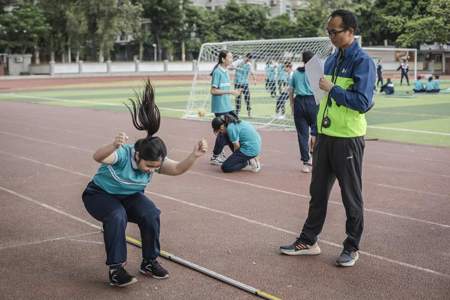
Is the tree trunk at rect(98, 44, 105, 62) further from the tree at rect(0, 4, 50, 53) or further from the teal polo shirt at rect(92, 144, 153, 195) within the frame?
the teal polo shirt at rect(92, 144, 153, 195)

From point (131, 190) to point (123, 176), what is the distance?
0.17 m

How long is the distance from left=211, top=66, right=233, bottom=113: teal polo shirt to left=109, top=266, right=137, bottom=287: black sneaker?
6.37 m

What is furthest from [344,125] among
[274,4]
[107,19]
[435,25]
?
[274,4]

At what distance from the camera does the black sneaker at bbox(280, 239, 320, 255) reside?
5512mm

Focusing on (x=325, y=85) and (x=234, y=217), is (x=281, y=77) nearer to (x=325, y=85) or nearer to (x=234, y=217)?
(x=234, y=217)

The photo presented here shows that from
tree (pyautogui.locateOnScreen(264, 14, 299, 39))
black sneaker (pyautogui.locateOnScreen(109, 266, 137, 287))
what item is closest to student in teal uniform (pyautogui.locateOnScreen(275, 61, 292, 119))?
black sneaker (pyautogui.locateOnScreen(109, 266, 137, 287))

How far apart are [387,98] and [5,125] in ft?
51.5

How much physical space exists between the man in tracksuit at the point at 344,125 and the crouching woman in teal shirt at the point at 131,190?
1129mm

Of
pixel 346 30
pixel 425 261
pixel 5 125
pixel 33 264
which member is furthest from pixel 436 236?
pixel 5 125

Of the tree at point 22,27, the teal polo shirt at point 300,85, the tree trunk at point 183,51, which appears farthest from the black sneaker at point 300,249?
the tree trunk at point 183,51

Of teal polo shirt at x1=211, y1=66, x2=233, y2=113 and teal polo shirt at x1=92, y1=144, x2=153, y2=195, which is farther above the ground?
teal polo shirt at x1=211, y1=66, x2=233, y2=113

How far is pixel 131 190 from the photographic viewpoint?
16.0 ft

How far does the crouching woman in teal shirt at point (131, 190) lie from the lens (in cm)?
460

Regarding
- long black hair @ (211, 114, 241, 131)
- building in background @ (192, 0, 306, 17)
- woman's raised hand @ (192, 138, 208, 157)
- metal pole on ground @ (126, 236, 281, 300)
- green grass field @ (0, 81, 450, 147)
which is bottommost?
metal pole on ground @ (126, 236, 281, 300)
